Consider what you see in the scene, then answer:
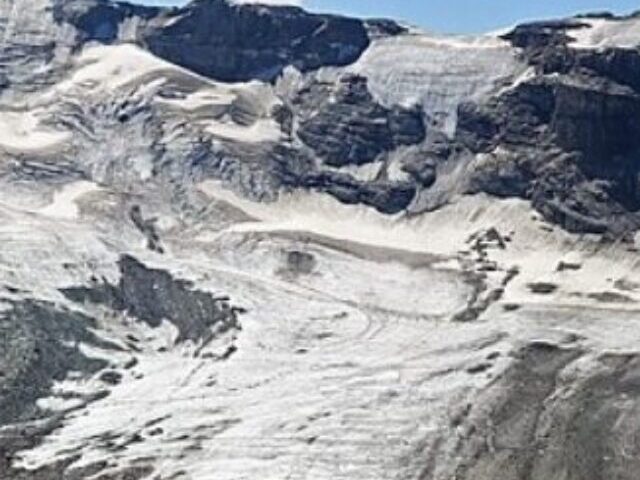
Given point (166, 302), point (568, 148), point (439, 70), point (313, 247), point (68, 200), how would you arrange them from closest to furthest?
point (166, 302) → point (313, 247) → point (68, 200) → point (568, 148) → point (439, 70)

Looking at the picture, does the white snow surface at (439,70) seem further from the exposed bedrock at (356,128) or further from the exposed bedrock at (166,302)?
the exposed bedrock at (166,302)

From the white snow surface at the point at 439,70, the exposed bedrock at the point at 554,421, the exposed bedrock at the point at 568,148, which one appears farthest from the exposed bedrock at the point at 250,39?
the exposed bedrock at the point at 554,421

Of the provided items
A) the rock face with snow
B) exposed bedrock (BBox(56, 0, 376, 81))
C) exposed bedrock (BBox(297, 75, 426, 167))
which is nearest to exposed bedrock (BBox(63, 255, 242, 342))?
the rock face with snow

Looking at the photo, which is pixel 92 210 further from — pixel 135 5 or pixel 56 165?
pixel 135 5

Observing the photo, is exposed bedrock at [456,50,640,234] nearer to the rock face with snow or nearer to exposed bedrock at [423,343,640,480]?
the rock face with snow

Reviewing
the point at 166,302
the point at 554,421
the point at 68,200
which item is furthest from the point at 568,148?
the point at 554,421

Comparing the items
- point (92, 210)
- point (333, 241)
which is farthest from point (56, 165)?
point (333, 241)

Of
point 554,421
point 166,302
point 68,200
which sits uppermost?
point 554,421

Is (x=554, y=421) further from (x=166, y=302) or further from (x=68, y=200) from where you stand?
(x=68, y=200)
